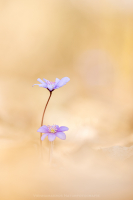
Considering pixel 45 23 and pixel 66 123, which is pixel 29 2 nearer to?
pixel 45 23

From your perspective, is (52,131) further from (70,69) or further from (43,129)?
(70,69)

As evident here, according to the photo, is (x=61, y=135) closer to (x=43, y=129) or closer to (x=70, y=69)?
(x=43, y=129)

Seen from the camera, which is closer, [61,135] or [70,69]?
[61,135]

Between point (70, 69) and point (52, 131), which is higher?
point (70, 69)

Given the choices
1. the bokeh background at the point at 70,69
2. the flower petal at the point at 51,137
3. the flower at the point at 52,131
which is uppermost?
the bokeh background at the point at 70,69

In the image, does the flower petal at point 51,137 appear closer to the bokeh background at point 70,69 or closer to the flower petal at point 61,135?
the flower petal at point 61,135

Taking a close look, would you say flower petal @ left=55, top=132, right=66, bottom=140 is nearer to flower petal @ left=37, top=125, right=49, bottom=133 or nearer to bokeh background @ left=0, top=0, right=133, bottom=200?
flower petal @ left=37, top=125, right=49, bottom=133

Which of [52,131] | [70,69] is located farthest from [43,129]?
[70,69]

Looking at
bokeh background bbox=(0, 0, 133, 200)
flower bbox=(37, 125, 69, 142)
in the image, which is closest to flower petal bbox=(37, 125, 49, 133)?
flower bbox=(37, 125, 69, 142)

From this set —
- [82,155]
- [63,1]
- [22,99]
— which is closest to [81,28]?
[63,1]

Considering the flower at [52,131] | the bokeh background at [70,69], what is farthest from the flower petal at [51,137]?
the bokeh background at [70,69]
